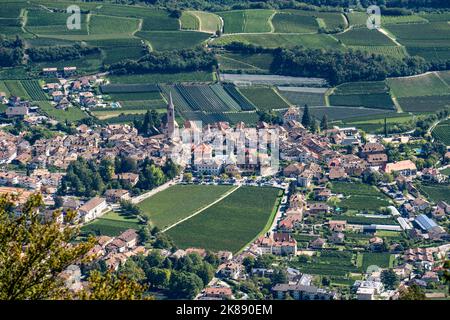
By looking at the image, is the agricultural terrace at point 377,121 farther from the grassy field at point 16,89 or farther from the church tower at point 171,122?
the grassy field at point 16,89

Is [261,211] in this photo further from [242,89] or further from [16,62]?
[16,62]

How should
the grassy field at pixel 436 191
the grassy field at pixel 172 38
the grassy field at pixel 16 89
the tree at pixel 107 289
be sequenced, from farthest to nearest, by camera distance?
1. the grassy field at pixel 172 38
2. the grassy field at pixel 16 89
3. the grassy field at pixel 436 191
4. the tree at pixel 107 289

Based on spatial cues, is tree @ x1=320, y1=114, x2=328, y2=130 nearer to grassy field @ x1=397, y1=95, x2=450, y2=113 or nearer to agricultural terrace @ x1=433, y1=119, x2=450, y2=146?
agricultural terrace @ x1=433, y1=119, x2=450, y2=146

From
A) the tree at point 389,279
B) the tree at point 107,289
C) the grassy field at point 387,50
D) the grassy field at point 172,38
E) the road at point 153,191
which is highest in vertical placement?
the tree at point 107,289

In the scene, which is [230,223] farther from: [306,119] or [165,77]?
[165,77]

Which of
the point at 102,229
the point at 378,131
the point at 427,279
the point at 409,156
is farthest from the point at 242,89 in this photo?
the point at 427,279

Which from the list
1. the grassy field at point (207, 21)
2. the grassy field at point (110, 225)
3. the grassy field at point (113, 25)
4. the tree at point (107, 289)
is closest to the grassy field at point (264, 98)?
the grassy field at point (207, 21)

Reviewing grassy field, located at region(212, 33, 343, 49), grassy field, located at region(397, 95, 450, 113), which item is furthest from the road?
grassy field, located at region(212, 33, 343, 49)
